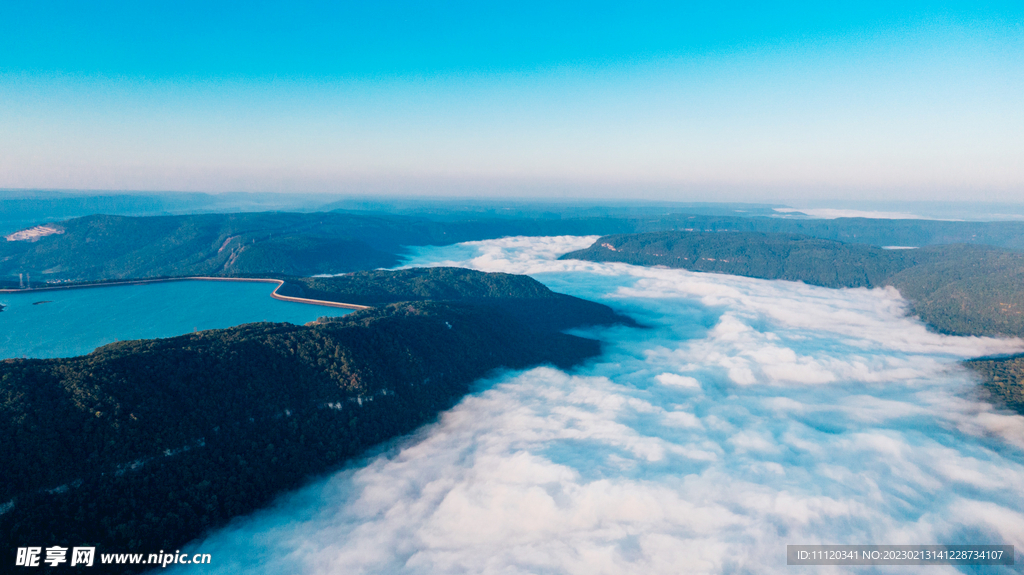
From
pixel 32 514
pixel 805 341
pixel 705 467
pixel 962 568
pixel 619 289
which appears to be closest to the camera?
pixel 32 514

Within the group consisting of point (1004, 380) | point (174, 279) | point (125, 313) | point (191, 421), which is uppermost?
point (174, 279)

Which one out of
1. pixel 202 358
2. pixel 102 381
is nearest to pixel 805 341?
pixel 202 358

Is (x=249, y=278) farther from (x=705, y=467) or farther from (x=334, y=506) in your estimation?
(x=705, y=467)

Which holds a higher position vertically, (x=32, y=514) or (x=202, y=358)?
(x=202, y=358)

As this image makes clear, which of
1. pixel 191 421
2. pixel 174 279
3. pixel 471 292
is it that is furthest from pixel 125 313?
pixel 471 292

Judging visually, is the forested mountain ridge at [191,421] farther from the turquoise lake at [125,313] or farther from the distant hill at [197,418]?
the turquoise lake at [125,313]

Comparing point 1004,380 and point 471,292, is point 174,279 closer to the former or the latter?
point 471,292

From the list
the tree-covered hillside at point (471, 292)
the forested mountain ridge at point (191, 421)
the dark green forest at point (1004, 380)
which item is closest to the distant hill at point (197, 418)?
the forested mountain ridge at point (191, 421)
